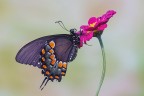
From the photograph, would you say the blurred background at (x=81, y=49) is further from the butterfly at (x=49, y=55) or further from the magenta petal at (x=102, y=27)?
the magenta petal at (x=102, y=27)

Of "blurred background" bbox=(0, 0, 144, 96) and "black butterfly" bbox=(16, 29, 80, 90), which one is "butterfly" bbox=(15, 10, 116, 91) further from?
"blurred background" bbox=(0, 0, 144, 96)

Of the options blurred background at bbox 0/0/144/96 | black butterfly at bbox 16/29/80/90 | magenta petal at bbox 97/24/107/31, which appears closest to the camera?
magenta petal at bbox 97/24/107/31

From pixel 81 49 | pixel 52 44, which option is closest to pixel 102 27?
pixel 52 44

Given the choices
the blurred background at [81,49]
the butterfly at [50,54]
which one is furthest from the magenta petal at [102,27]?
the blurred background at [81,49]

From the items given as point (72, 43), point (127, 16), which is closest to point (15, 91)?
point (72, 43)

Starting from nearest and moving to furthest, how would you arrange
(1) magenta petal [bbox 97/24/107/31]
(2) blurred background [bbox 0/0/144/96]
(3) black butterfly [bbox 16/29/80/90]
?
1. (1) magenta petal [bbox 97/24/107/31]
2. (3) black butterfly [bbox 16/29/80/90]
3. (2) blurred background [bbox 0/0/144/96]

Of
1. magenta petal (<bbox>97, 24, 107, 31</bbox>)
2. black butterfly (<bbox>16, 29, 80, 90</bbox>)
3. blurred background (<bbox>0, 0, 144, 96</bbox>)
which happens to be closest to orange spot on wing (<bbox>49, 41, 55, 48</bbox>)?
black butterfly (<bbox>16, 29, 80, 90</bbox>)
